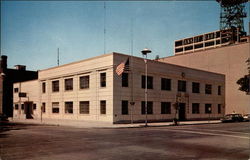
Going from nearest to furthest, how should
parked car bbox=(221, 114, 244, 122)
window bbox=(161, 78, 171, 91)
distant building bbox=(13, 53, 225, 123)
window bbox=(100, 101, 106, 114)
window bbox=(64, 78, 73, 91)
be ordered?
1. distant building bbox=(13, 53, 225, 123)
2. window bbox=(100, 101, 106, 114)
3. window bbox=(161, 78, 171, 91)
4. window bbox=(64, 78, 73, 91)
5. parked car bbox=(221, 114, 244, 122)

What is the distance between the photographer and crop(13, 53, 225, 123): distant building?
3441 centimetres

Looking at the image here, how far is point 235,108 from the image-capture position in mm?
58062

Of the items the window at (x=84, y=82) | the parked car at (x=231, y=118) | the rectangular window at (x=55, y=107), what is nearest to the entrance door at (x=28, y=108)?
the rectangular window at (x=55, y=107)

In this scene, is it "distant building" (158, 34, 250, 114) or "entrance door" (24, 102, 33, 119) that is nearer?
"entrance door" (24, 102, 33, 119)

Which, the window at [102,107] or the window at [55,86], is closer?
the window at [102,107]

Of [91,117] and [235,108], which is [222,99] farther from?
[91,117]

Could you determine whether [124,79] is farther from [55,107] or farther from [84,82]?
[55,107]

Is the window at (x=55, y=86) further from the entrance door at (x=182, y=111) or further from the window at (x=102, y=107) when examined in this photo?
the entrance door at (x=182, y=111)

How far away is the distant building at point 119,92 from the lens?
1355 inches

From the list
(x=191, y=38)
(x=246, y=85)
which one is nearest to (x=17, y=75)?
(x=246, y=85)

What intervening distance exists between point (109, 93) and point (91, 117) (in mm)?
5482

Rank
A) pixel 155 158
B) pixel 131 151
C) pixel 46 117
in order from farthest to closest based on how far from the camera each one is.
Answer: pixel 46 117 < pixel 131 151 < pixel 155 158

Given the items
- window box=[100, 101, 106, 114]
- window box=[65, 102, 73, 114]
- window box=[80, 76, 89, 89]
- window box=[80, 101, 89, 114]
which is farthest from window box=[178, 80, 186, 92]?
window box=[65, 102, 73, 114]

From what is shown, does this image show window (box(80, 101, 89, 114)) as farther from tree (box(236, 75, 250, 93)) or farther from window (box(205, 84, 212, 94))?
tree (box(236, 75, 250, 93))
